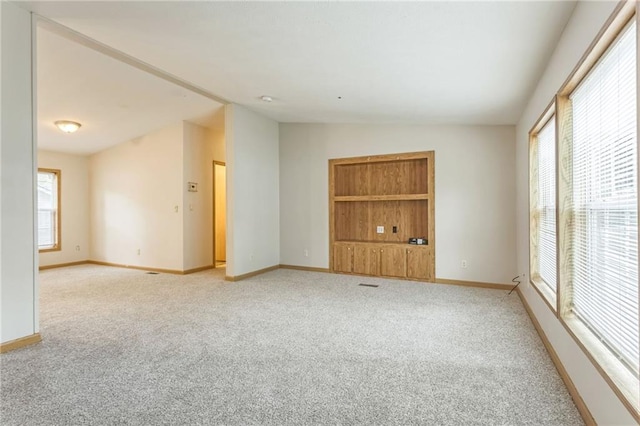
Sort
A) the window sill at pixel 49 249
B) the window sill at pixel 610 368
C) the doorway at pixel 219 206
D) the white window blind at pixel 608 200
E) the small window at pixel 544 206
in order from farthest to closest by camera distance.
→ the doorway at pixel 219 206 → the window sill at pixel 49 249 → the small window at pixel 544 206 → the white window blind at pixel 608 200 → the window sill at pixel 610 368

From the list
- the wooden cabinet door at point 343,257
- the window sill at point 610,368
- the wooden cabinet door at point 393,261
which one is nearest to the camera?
the window sill at point 610,368

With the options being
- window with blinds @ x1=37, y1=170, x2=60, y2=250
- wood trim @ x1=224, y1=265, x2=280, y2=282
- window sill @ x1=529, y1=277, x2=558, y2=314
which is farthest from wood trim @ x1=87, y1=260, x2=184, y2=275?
window sill @ x1=529, y1=277, x2=558, y2=314

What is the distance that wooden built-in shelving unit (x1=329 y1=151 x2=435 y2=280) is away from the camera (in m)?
5.44

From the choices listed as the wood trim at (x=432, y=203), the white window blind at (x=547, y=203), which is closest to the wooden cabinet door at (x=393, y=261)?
the wood trim at (x=432, y=203)

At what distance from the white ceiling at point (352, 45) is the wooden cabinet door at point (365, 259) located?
245 centimetres

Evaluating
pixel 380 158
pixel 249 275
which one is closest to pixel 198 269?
pixel 249 275

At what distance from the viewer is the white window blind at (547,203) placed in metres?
2.94

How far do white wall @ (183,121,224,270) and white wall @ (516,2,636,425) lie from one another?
5.28m

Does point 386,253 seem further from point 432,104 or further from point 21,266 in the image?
point 21,266

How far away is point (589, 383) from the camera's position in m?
1.80

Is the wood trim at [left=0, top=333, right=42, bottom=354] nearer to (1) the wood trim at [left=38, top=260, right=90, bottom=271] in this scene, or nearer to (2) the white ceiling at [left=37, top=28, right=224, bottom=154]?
(2) the white ceiling at [left=37, top=28, right=224, bottom=154]

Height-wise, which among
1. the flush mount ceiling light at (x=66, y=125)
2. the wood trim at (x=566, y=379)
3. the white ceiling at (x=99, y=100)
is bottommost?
the wood trim at (x=566, y=379)

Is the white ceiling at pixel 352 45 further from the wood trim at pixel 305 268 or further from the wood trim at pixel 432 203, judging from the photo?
the wood trim at pixel 305 268

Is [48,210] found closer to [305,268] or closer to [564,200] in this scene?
[305,268]
